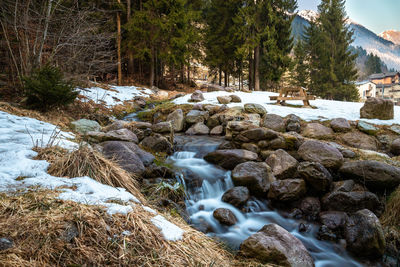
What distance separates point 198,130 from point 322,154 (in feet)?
14.9

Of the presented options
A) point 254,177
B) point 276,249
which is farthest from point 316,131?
point 276,249

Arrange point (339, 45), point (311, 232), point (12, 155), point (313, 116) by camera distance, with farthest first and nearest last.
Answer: point (339, 45) < point (313, 116) < point (311, 232) < point (12, 155)

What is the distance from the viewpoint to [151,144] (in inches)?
236

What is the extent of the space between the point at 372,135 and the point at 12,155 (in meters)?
8.94

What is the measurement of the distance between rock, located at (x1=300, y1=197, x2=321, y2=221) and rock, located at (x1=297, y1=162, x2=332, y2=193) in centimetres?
26

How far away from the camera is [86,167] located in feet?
9.23

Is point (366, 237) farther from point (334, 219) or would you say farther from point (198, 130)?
point (198, 130)

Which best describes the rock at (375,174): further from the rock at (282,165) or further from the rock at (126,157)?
the rock at (126,157)

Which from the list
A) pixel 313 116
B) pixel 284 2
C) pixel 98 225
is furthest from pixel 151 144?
pixel 284 2

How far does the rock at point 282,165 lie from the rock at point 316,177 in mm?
392

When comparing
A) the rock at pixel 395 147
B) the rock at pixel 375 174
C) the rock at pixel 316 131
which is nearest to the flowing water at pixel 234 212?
the rock at pixel 375 174

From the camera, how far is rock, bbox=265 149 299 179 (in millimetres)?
4863

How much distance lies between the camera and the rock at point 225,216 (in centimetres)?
369

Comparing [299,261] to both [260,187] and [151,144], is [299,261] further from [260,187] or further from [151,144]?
[151,144]
